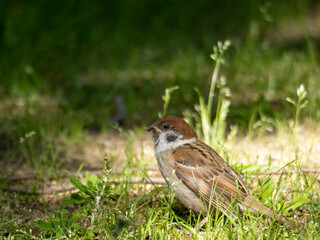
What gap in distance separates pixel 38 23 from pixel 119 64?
1.29 m

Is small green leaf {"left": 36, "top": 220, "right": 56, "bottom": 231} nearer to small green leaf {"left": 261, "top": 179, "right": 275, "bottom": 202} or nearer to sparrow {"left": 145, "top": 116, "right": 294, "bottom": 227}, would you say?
sparrow {"left": 145, "top": 116, "right": 294, "bottom": 227}

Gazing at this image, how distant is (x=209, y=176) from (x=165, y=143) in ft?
1.69

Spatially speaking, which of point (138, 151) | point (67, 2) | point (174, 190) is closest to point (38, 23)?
point (67, 2)

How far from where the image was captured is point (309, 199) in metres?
3.39

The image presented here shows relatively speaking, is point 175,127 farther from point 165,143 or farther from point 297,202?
point 297,202

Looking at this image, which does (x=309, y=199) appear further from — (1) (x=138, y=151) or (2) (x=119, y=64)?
(2) (x=119, y=64)

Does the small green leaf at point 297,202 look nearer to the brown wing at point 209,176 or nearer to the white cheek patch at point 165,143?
the brown wing at point 209,176

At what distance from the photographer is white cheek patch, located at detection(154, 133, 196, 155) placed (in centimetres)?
379

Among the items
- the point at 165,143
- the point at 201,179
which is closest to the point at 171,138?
the point at 165,143

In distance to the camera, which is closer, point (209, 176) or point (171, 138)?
point (209, 176)

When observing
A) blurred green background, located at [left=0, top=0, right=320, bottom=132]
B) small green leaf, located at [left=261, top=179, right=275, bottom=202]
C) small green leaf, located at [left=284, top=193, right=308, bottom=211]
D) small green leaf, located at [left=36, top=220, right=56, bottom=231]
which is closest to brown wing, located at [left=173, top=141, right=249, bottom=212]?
small green leaf, located at [left=261, top=179, right=275, bottom=202]

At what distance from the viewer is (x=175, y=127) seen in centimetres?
388

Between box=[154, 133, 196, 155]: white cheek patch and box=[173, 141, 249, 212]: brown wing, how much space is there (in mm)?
131

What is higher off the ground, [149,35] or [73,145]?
[149,35]
